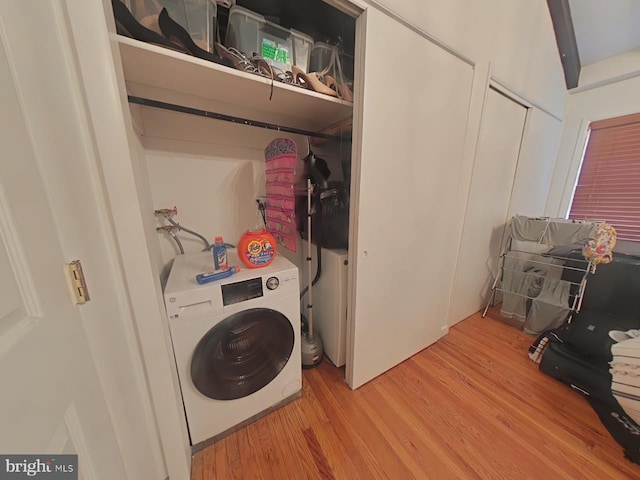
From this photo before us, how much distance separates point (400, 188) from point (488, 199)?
1.23 meters

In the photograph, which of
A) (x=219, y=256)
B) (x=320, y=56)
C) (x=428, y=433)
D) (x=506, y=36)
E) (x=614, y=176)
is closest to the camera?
(x=219, y=256)

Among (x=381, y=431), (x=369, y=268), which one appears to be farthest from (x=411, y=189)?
(x=381, y=431)

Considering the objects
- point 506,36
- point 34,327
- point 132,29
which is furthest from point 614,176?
point 34,327

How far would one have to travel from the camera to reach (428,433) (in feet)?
3.69

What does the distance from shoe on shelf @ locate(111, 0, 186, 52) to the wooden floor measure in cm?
177

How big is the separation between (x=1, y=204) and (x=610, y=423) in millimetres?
2484

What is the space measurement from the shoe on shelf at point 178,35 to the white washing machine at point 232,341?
907mm

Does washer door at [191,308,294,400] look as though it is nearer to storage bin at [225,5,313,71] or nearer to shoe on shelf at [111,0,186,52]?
shoe on shelf at [111,0,186,52]

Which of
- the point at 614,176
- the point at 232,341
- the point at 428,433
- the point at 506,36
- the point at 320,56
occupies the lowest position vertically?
the point at 428,433

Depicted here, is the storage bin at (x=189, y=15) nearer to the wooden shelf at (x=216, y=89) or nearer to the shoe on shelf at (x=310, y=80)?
the wooden shelf at (x=216, y=89)

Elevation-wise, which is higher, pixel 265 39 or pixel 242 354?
pixel 265 39

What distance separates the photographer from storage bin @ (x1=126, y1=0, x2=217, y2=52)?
80 cm

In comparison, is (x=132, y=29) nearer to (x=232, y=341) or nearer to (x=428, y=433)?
→ (x=232, y=341)

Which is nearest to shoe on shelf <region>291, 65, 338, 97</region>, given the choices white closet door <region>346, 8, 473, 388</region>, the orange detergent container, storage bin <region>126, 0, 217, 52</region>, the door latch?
white closet door <region>346, 8, 473, 388</region>
